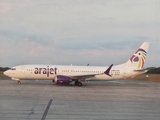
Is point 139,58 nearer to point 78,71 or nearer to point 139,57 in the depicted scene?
point 139,57

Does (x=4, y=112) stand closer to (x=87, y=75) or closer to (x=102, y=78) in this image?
(x=87, y=75)

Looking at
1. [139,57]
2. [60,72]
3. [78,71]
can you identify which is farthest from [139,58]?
[60,72]

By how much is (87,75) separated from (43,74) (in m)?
5.33

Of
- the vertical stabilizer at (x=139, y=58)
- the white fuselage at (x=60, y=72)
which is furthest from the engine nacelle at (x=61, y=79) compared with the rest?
the vertical stabilizer at (x=139, y=58)

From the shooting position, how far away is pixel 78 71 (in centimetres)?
3541

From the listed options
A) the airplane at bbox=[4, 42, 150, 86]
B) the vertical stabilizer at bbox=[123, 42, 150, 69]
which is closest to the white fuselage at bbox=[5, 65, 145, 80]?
the airplane at bbox=[4, 42, 150, 86]

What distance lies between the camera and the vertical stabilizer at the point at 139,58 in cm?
3747

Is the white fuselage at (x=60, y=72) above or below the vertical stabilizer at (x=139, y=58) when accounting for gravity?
below

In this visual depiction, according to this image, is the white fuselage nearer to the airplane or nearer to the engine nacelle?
the airplane

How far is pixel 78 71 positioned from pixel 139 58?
8593 mm

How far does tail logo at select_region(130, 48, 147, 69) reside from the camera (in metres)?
37.5

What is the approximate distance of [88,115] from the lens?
11961 millimetres

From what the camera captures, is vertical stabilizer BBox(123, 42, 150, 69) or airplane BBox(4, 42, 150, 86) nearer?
airplane BBox(4, 42, 150, 86)

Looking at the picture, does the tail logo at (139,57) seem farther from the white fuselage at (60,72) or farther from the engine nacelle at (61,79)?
the engine nacelle at (61,79)
